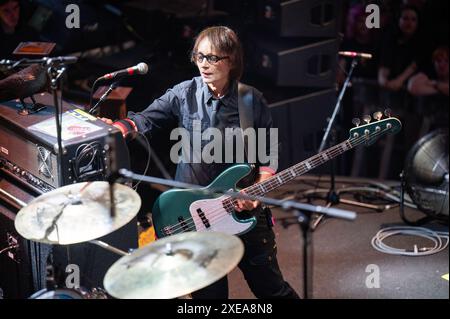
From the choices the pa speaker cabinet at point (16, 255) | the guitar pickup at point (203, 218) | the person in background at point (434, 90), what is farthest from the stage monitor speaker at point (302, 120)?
the pa speaker cabinet at point (16, 255)

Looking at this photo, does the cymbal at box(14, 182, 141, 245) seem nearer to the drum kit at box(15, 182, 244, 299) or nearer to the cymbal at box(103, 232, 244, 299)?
the drum kit at box(15, 182, 244, 299)

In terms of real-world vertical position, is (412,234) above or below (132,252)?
below

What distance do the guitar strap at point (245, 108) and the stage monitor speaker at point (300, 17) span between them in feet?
7.01

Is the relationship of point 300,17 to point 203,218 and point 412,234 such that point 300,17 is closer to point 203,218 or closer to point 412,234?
point 412,234

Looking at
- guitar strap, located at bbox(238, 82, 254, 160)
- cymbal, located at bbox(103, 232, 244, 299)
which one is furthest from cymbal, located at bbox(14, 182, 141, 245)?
guitar strap, located at bbox(238, 82, 254, 160)

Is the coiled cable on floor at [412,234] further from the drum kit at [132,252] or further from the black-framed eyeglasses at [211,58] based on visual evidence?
the drum kit at [132,252]

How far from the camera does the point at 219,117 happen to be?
3590mm

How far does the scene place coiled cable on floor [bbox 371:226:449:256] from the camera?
5.14 meters

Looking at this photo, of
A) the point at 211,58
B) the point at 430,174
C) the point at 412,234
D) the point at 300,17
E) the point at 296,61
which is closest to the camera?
the point at 211,58

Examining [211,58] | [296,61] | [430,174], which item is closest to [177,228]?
[211,58]

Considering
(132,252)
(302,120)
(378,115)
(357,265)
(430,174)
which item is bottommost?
(357,265)

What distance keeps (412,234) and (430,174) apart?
21.3 inches

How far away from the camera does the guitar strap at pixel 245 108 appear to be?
352 cm
